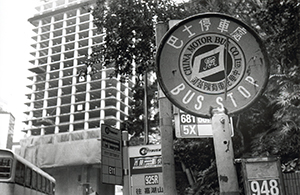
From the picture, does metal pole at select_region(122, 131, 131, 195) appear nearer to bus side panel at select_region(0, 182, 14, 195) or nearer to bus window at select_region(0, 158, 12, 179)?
bus side panel at select_region(0, 182, 14, 195)

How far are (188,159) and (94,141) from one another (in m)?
10.2

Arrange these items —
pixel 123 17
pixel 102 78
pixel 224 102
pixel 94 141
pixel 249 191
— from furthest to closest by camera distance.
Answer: pixel 102 78
pixel 94 141
pixel 123 17
pixel 224 102
pixel 249 191

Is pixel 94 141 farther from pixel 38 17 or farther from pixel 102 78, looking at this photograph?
pixel 38 17

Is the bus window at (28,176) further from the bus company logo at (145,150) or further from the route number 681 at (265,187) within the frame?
the route number 681 at (265,187)

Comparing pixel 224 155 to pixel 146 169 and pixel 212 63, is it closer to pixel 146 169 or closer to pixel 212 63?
pixel 212 63

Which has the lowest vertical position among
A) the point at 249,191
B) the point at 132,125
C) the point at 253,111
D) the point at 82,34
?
the point at 249,191

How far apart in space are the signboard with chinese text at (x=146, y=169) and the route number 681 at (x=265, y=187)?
5.22m

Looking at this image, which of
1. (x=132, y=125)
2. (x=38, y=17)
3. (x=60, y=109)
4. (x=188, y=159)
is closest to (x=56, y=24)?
(x=38, y=17)

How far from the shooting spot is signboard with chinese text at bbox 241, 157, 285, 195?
1.63m

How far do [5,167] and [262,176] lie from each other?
30.1ft

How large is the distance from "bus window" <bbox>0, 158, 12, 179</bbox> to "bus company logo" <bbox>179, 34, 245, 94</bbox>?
8.73 metres

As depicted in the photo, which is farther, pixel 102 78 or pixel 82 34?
pixel 82 34

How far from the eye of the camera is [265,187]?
1.64 m

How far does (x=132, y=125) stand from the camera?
2258 cm
